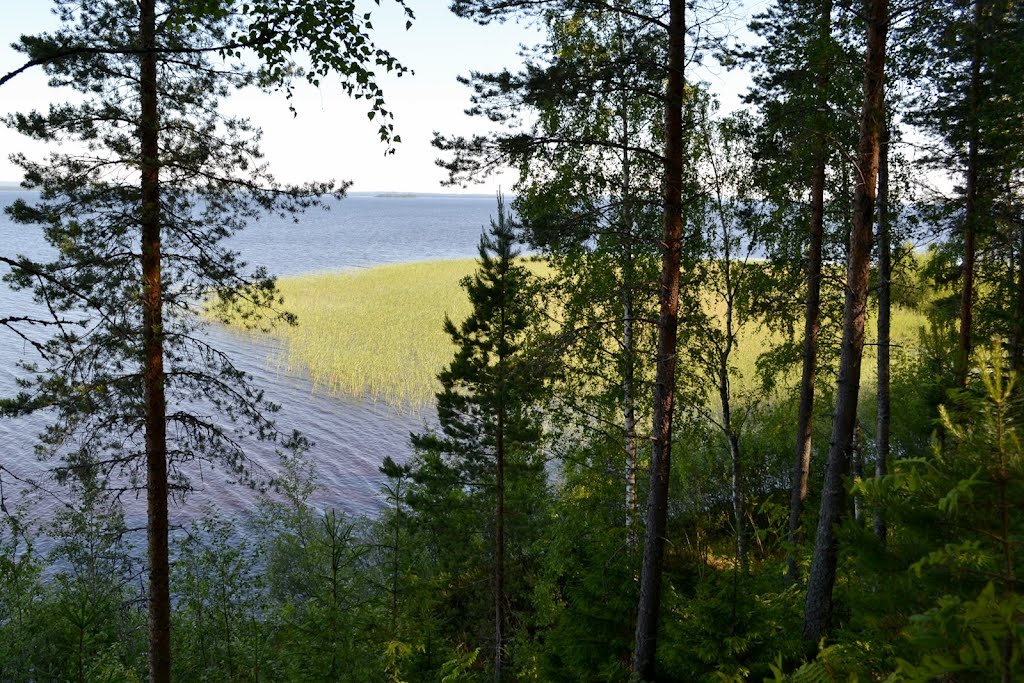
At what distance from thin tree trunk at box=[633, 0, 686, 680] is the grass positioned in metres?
15.8

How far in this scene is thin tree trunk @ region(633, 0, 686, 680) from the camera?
682 cm

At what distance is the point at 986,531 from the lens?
271 centimetres

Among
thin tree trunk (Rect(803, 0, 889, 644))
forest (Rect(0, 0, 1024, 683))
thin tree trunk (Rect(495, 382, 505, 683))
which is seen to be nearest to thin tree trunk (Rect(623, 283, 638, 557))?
forest (Rect(0, 0, 1024, 683))

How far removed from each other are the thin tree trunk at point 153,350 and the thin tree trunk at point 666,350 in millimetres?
5285

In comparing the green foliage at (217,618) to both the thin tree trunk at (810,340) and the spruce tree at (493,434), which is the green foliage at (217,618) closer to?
the spruce tree at (493,434)

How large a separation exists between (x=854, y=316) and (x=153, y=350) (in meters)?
7.61

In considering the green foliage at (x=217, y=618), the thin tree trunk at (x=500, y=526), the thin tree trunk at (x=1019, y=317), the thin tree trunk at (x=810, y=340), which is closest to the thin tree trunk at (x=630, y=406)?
the thin tree trunk at (x=500, y=526)

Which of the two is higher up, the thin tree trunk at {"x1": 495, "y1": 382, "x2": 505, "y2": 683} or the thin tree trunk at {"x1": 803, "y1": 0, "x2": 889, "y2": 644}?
the thin tree trunk at {"x1": 803, "y1": 0, "x2": 889, "y2": 644}

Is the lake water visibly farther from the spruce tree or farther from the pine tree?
the spruce tree

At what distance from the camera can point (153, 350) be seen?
Answer: 7703 millimetres

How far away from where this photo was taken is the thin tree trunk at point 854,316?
689cm

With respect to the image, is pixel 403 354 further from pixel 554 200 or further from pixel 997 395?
pixel 997 395

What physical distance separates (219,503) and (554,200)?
15.2 m

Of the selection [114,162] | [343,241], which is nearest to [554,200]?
[114,162]
